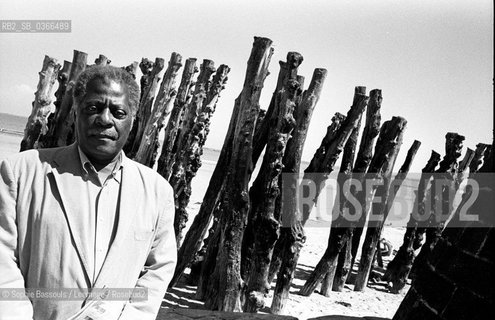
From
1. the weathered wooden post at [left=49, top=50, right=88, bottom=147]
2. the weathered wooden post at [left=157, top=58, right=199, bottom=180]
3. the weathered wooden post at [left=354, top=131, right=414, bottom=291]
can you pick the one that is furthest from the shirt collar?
the weathered wooden post at [left=354, top=131, right=414, bottom=291]

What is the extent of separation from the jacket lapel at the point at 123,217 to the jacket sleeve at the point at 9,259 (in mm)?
309

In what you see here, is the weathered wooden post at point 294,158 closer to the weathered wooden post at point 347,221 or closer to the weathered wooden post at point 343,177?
the weathered wooden post at point 347,221

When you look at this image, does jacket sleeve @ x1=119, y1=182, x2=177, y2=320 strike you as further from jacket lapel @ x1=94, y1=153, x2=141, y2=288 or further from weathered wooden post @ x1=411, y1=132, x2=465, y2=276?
weathered wooden post @ x1=411, y1=132, x2=465, y2=276

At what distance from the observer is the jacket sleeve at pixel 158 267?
7.33ft

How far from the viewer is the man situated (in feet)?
6.51

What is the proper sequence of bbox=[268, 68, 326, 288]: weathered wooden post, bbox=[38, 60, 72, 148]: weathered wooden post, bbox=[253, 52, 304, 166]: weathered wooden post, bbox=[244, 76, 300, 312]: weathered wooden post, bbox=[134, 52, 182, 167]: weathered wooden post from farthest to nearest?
bbox=[38, 60, 72, 148]: weathered wooden post → bbox=[134, 52, 182, 167]: weathered wooden post → bbox=[268, 68, 326, 288]: weathered wooden post → bbox=[253, 52, 304, 166]: weathered wooden post → bbox=[244, 76, 300, 312]: weathered wooden post

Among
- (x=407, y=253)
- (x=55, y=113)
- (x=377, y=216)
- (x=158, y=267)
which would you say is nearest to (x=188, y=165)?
(x=55, y=113)

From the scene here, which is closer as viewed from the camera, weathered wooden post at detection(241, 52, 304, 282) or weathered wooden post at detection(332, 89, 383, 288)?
weathered wooden post at detection(241, 52, 304, 282)

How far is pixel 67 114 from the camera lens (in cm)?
663

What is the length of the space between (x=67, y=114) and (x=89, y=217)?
197 inches

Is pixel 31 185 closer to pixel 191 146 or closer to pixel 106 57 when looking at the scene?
pixel 191 146

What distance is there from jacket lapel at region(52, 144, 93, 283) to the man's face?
10 centimetres

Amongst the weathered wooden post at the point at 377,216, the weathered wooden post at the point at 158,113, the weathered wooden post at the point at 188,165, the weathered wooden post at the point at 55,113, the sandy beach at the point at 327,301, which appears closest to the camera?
the weathered wooden post at the point at 188,165

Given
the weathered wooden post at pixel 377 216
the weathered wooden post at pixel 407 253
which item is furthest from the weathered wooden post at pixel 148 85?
the weathered wooden post at pixel 407 253
